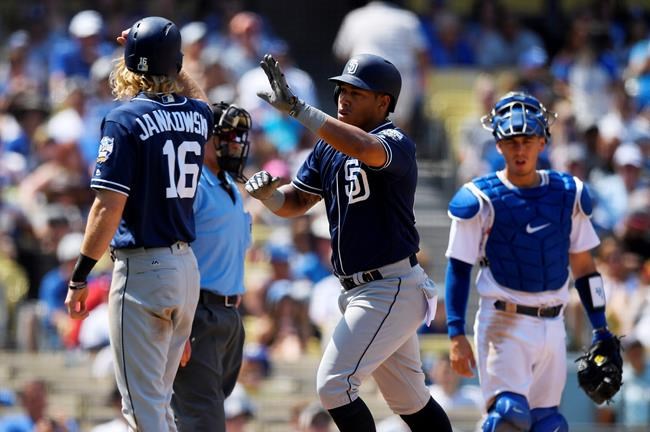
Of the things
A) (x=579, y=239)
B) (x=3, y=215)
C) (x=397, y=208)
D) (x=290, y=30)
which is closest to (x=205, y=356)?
(x=397, y=208)

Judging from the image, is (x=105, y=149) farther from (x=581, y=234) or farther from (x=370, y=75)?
(x=581, y=234)

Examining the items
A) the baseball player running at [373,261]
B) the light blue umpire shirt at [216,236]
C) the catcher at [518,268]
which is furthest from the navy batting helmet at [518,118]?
the light blue umpire shirt at [216,236]

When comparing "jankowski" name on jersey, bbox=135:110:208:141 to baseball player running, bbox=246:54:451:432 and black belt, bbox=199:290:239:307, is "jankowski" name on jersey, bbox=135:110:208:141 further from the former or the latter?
black belt, bbox=199:290:239:307

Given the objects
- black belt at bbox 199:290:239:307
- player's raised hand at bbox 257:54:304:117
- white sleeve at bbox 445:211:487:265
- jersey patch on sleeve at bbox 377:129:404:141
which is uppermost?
player's raised hand at bbox 257:54:304:117

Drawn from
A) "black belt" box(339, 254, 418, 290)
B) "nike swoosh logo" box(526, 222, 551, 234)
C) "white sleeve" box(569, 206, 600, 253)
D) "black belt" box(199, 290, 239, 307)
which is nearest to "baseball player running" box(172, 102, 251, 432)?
"black belt" box(199, 290, 239, 307)

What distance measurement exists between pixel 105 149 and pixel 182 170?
1.25ft

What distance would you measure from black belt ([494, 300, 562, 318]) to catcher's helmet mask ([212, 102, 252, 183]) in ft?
4.89

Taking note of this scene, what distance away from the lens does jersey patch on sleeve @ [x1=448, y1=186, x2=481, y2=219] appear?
736 centimetres

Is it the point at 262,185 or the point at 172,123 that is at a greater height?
the point at 172,123

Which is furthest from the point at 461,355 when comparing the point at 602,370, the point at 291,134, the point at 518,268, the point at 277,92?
the point at 291,134

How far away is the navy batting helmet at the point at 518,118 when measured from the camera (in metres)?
7.35

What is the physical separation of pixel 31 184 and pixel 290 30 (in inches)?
249

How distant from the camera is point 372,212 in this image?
6594 mm

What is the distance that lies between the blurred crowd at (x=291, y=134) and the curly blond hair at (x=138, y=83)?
3.37 metres
